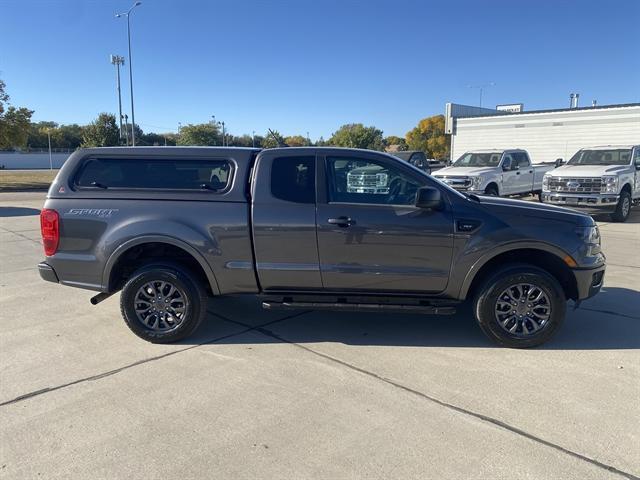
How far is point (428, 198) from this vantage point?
4.21 m

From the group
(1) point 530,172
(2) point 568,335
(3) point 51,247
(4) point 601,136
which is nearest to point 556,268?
(2) point 568,335

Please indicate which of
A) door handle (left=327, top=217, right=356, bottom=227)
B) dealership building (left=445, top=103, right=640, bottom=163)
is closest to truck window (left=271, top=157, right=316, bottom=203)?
door handle (left=327, top=217, right=356, bottom=227)

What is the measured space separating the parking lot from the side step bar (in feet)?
1.18

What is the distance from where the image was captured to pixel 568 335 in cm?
475

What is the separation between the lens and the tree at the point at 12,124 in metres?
29.9

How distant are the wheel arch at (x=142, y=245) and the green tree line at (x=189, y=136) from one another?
2089 millimetres

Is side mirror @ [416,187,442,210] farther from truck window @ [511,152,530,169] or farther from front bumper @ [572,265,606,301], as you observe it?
truck window @ [511,152,530,169]

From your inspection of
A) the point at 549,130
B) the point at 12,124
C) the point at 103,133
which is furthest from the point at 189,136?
the point at 549,130

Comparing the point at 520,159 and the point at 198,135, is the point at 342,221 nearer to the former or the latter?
the point at 520,159

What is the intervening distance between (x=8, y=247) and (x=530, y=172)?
51.3ft

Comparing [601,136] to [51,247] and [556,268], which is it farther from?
[51,247]

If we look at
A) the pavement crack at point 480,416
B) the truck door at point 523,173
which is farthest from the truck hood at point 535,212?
the truck door at point 523,173

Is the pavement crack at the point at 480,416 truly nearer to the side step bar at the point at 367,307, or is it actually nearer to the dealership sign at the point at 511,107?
the side step bar at the point at 367,307

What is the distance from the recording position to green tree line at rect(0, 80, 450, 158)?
30.2 m
